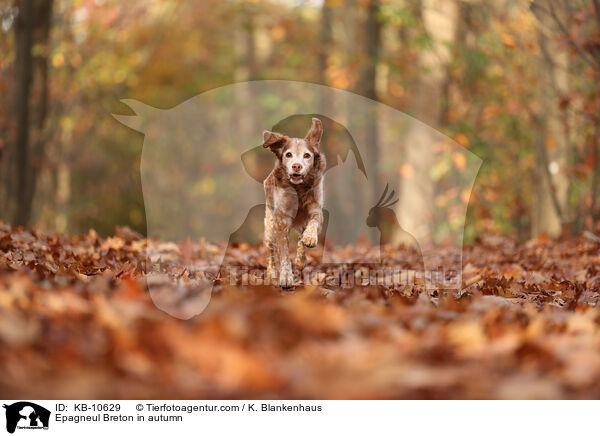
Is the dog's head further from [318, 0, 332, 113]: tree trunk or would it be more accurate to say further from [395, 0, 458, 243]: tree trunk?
[318, 0, 332, 113]: tree trunk

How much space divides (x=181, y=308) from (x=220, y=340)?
839 mm

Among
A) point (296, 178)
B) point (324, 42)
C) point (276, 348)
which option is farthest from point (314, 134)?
point (324, 42)

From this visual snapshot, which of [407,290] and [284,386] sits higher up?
[407,290]

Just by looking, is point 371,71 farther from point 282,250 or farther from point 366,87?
point 282,250

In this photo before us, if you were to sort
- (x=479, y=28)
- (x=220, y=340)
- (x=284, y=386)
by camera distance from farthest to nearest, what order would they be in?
1. (x=479, y=28)
2. (x=220, y=340)
3. (x=284, y=386)

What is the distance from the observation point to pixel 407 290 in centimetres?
537

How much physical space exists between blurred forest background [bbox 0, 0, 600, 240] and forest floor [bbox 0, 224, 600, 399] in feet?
9.78

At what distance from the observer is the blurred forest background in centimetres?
1028

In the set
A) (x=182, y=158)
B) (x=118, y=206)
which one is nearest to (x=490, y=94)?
(x=118, y=206)

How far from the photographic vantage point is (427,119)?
15.0m

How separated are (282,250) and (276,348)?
292cm

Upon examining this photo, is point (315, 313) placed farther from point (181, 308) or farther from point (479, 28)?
point (479, 28)
